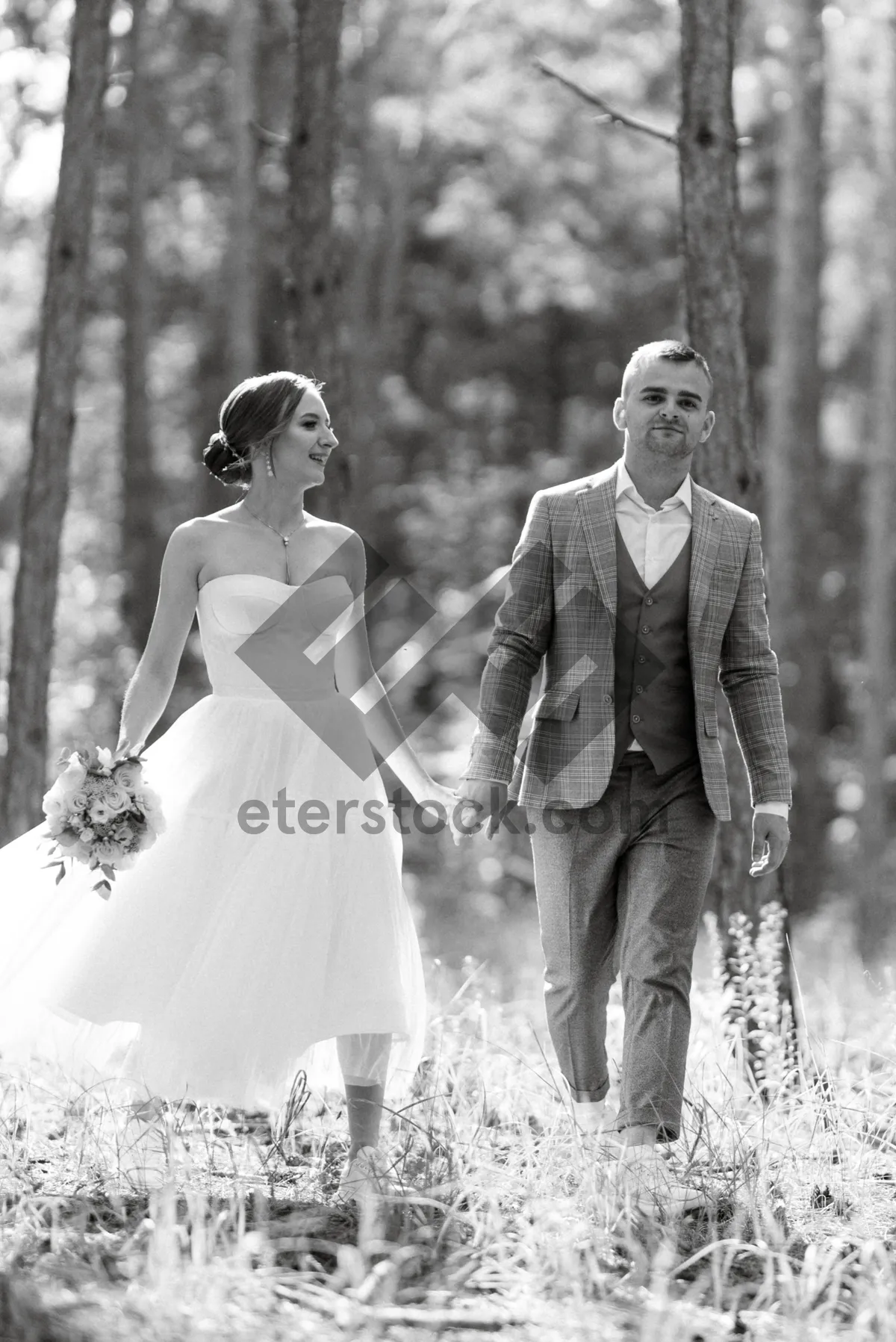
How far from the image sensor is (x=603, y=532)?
441 cm

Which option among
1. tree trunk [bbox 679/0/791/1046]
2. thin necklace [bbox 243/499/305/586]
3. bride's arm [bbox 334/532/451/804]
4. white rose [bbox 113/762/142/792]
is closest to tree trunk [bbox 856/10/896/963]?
tree trunk [bbox 679/0/791/1046]

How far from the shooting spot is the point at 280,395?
4609 millimetres

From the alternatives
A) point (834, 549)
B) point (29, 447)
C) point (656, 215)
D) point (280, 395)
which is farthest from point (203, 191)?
point (280, 395)

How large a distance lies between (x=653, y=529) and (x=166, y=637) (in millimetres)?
1494

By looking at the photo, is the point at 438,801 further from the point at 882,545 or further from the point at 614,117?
the point at 882,545

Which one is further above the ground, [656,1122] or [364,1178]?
[656,1122]

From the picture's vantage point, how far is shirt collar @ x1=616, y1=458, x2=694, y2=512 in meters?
4.46

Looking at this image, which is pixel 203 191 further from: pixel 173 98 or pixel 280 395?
pixel 280 395

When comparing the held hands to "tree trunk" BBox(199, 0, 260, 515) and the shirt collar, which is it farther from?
"tree trunk" BBox(199, 0, 260, 515)

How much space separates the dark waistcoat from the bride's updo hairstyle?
1.08 meters

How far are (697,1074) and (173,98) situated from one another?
17481mm

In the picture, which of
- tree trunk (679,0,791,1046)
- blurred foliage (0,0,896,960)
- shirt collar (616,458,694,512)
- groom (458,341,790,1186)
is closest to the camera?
groom (458,341,790,1186)

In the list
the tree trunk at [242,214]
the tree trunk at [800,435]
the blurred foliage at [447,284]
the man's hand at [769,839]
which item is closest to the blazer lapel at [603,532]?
the man's hand at [769,839]

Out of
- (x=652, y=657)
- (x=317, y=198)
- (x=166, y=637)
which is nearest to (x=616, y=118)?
(x=317, y=198)
